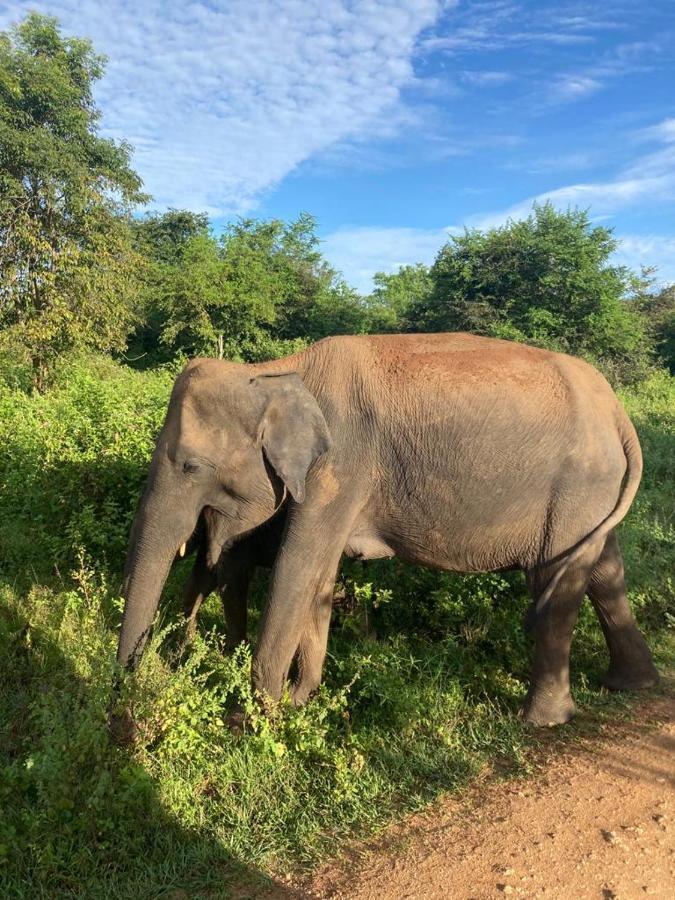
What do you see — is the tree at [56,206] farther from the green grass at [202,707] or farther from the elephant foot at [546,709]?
the elephant foot at [546,709]

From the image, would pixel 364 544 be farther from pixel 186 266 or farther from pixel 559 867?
pixel 186 266

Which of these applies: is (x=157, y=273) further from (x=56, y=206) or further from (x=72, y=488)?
(x=72, y=488)

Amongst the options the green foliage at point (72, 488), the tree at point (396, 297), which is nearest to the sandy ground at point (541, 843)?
the green foliage at point (72, 488)

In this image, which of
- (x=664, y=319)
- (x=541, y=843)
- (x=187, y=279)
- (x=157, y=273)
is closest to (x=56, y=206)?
(x=187, y=279)

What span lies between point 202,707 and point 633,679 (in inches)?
106

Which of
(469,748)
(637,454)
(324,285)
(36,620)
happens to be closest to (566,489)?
(637,454)

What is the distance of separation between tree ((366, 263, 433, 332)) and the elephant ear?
23732 mm

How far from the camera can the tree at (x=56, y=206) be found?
536 inches

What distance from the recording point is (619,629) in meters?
4.30

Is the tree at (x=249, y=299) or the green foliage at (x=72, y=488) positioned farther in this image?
the tree at (x=249, y=299)

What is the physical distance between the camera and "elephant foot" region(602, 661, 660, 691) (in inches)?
168

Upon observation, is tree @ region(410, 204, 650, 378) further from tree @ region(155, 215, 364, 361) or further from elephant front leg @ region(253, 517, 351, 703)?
elephant front leg @ region(253, 517, 351, 703)

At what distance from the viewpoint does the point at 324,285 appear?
107ft

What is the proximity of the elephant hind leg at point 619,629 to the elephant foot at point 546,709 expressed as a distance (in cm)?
62
